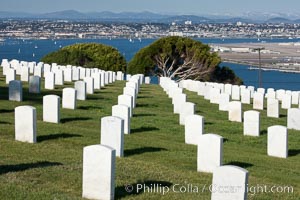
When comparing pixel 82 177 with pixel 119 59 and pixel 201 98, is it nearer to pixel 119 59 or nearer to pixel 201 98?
pixel 201 98

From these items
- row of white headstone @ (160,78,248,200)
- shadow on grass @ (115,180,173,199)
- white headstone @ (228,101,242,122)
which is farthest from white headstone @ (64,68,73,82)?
shadow on grass @ (115,180,173,199)

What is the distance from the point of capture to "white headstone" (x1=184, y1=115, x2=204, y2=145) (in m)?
17.8

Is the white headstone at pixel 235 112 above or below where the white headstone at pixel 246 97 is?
above

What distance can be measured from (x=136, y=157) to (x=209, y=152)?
1932mm

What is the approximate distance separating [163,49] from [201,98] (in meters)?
29.9

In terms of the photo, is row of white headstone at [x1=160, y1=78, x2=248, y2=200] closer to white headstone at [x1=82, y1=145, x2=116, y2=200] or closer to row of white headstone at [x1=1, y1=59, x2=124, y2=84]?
white headstone at [x1=82, y1=145, x2=116, y2=200]

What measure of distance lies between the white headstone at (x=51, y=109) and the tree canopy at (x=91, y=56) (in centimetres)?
4234

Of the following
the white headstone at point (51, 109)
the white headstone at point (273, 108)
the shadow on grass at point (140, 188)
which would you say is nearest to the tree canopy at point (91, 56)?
the white headstone at point (273, 108)

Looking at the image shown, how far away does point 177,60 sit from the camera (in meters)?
64.2

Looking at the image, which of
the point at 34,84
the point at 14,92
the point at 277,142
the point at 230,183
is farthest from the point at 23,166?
the point at 34,84

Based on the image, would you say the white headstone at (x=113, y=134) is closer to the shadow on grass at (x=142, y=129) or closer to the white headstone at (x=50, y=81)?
the shadow on grass at (x=142, y=129)

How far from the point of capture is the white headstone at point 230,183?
33.8ft

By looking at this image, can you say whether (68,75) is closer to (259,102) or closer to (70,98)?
(259,102)

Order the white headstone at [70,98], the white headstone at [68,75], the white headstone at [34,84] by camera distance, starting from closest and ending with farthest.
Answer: the white headstone at [70,98] < the white headstone at [34,84] < the white headstone at [68,75]
